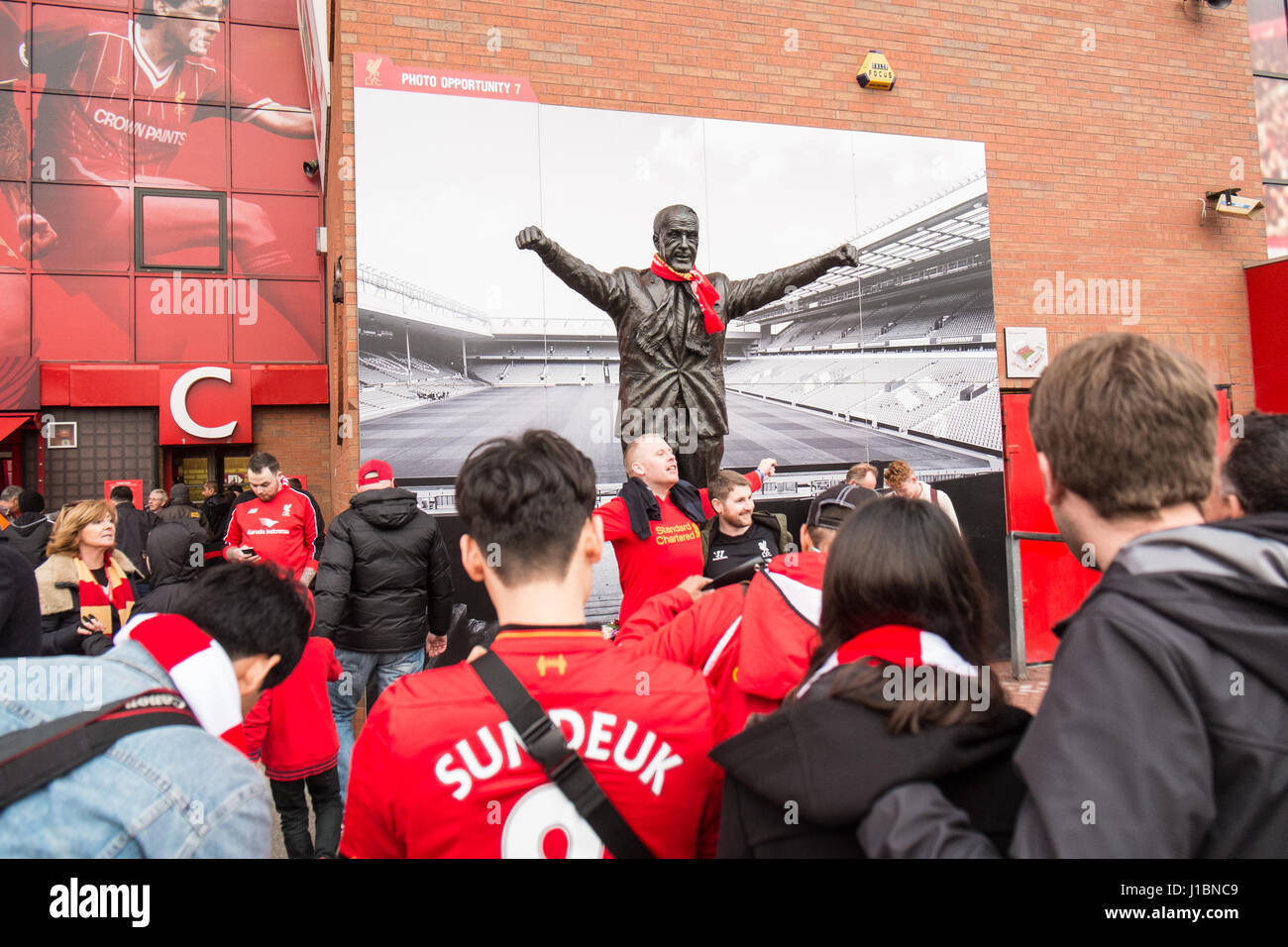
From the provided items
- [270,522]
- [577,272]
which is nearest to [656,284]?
[577,272]

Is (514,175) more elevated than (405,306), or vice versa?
(514,175)

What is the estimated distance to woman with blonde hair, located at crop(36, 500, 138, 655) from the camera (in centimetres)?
343

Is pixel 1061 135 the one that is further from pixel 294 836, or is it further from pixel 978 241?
pixel 294 836

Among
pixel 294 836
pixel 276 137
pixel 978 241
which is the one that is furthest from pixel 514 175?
pixel 276 137

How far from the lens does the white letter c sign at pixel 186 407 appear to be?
35.4ft

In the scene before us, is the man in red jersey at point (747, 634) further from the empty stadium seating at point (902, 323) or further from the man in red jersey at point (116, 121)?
the man in red jersey at point (116, 121)

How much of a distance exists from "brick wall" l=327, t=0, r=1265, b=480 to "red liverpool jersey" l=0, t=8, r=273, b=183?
22.5ft

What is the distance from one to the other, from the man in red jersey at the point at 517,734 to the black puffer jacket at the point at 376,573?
2673 millimetres

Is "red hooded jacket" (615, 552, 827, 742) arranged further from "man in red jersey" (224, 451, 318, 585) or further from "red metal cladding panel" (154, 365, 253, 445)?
"red metal cladding panel" (154, 365, 253, 445)

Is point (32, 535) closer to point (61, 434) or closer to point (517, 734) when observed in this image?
point (517, 734)

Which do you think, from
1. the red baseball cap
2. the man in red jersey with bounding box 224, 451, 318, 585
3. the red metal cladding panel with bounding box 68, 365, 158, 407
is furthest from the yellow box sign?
the red metal cladding panel with bounding box 68, 365, 158, 407

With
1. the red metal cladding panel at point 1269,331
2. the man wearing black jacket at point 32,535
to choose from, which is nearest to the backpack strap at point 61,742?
the man wearing black jacket at point 32,535

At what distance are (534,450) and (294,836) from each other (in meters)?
2.84
